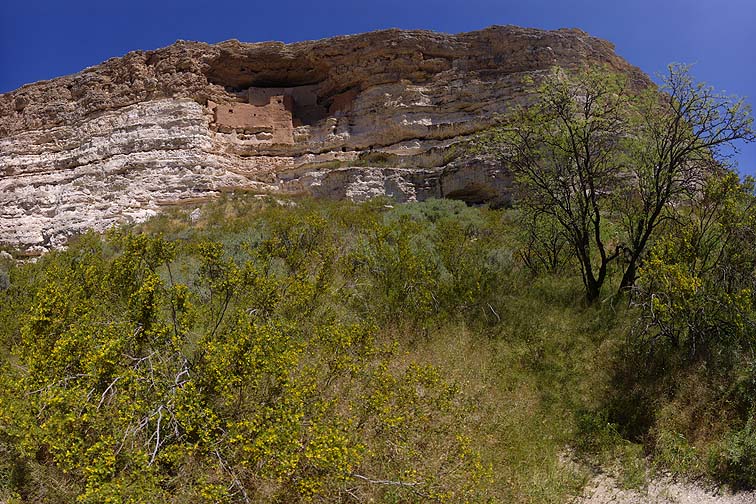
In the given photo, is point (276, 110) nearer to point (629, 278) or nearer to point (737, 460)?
point (629, 278)

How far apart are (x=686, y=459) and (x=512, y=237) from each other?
642 centimetres

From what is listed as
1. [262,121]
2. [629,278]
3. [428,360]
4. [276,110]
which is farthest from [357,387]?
[276,110]

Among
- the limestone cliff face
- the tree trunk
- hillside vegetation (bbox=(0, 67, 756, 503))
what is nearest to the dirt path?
hillside vegetation (bbox=(0, 67, 756, 503))

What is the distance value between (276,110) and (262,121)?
0.81m

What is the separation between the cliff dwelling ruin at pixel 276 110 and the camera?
65.5ft

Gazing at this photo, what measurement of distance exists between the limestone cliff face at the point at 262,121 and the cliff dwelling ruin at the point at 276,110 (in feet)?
0.19

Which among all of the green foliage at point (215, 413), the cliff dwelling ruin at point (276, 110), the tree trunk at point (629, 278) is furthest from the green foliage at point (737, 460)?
the cliff dwelling ruin at point (276, 110)

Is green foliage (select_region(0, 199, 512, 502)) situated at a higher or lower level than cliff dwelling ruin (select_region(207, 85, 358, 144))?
lower

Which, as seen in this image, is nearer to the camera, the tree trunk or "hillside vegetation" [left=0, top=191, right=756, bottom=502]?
"hillside vegetation" [left=0, top=191, right=756, bottom=502]

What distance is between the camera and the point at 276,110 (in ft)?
67.0

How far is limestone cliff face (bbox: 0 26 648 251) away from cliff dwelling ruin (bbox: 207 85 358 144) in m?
0.06

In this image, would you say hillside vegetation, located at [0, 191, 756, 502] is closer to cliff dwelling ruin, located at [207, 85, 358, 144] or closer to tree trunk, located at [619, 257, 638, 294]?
tree trunk, located at [619, 257, 638, 294]

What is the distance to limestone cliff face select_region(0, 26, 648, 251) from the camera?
1645 cm

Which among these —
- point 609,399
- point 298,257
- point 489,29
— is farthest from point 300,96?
point 609,399
